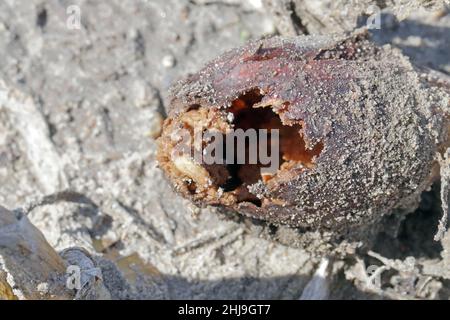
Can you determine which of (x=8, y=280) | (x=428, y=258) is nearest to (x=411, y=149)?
(x=428, y=258)

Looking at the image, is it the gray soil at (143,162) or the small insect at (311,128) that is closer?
the small insect at (311,128)

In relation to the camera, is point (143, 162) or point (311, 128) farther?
point (143, 162)

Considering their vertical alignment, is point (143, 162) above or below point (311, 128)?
below

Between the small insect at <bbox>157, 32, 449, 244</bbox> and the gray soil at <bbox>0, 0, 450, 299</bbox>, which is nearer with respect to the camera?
the small insect at <bbox>157, 32, 449, 244</bbox>
